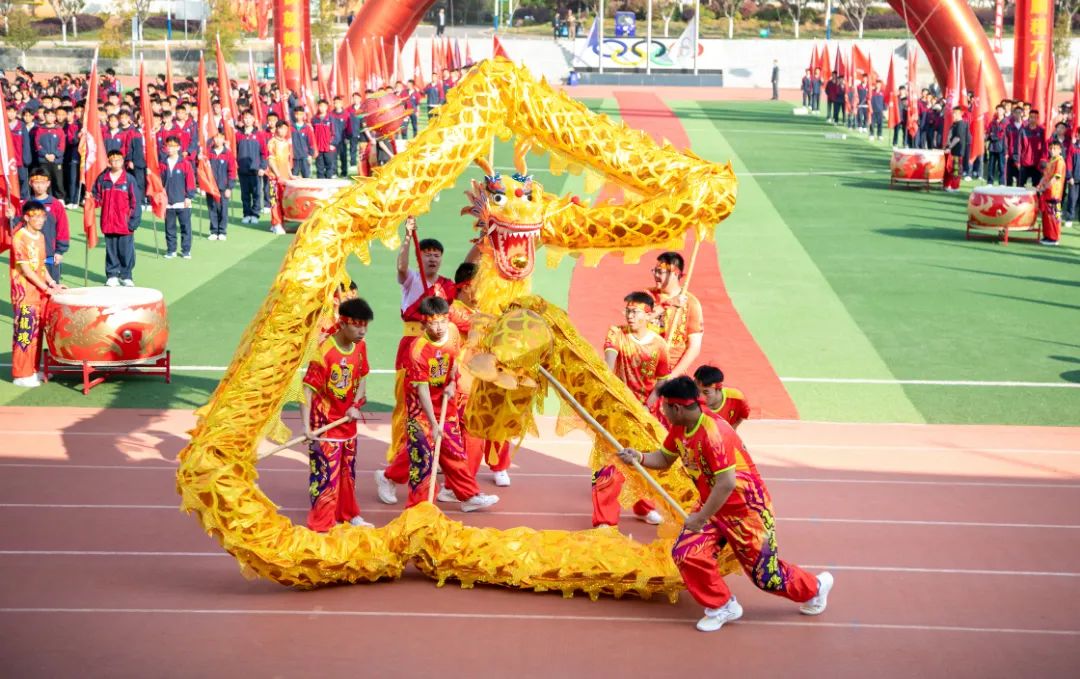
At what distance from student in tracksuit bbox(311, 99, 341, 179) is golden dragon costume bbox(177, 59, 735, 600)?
1875cm

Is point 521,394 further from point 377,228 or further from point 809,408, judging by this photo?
point 809,408

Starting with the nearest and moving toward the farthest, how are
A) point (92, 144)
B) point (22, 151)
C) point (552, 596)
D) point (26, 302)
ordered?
point (552, 596) < point (26, 302) < point (92, 144) < point (22, 151)

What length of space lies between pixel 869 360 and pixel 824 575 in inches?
259

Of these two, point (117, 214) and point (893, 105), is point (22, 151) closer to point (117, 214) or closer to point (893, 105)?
point (117, 214)

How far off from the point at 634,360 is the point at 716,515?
1992mm

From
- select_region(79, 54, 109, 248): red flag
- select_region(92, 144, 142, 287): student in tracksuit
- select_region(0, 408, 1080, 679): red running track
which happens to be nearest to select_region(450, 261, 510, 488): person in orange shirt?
select_region(0, 408, 1080, 679): red running track

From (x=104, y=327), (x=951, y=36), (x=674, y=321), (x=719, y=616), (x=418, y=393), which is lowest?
(x=719, y=616)

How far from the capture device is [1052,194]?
19.8m

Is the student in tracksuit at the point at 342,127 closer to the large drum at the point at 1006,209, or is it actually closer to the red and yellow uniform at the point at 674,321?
the large drum at the point at 1006,209

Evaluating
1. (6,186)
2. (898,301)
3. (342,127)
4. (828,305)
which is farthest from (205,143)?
(898,301)

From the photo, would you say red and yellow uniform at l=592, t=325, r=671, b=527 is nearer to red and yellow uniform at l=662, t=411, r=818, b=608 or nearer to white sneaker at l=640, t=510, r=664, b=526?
white sneaker at l=640, t=510, r=664, b=526

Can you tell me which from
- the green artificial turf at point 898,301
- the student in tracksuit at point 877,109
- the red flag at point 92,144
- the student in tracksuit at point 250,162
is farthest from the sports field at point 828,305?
the student in tracksuit at point 877,109

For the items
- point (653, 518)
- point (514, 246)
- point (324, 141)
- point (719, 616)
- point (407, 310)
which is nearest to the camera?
point (719, 616)

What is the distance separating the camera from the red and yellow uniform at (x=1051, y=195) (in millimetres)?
19578
